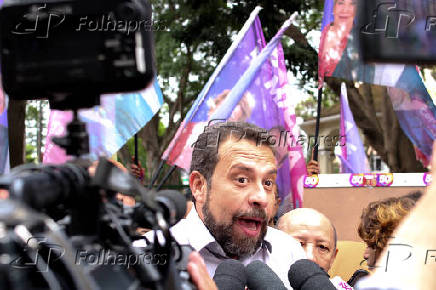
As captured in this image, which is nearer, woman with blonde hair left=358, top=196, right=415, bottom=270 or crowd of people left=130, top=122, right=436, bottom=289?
crowd of people left=130, top=122, right=436, bottom=289

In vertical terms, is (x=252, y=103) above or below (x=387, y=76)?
below

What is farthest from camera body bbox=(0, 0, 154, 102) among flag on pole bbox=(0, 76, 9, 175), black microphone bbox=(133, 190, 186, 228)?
flag on pole bbox=(0, 76, 9, 175)

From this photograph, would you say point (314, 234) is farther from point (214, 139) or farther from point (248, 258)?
point (214, 139)

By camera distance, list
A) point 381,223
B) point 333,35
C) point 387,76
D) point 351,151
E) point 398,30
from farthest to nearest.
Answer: point 351,151 → point 333,35 → point 387,76 → point 381,223 → point 398,30

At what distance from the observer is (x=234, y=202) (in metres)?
2.27

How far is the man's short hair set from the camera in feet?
7.95

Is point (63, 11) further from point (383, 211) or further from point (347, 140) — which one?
point (347, 140)

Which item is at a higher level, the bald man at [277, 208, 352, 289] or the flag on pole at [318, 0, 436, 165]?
the flag on pole at [318, 0, 436, 165]

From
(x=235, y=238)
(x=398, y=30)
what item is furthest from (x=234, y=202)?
(x=398, y=30)

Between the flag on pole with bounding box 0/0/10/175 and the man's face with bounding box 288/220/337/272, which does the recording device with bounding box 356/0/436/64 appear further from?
the flag on pole with bounding box 0/0/10/175

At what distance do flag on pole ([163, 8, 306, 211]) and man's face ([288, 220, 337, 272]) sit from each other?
1.58 meters

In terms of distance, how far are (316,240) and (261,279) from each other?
1.21 m

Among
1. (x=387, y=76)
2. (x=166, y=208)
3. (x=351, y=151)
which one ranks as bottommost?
(x=351, y=151)

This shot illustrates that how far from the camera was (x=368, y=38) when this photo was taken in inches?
29.4
